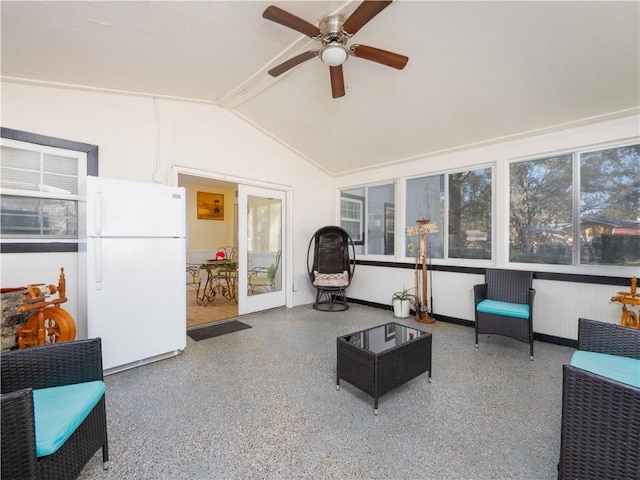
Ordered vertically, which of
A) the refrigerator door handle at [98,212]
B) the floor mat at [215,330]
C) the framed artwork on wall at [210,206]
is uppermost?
the framed artwork on wall at [210,206]

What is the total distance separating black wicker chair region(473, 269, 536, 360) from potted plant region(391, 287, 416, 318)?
1163 millimetres

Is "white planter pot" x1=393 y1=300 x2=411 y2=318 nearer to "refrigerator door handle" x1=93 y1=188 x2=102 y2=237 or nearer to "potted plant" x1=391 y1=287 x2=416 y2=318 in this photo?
"potted plant" x1=391 y1=287 x2=416 y2=318

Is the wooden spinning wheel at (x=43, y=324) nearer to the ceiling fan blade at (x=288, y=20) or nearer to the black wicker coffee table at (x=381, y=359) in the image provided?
the black wicker coffee table at (x=381, y=359)

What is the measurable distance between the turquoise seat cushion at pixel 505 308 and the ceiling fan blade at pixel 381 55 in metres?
2.57

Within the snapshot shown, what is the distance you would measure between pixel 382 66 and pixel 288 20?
4.07 feet

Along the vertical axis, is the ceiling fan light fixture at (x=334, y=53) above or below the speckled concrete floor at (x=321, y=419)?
above

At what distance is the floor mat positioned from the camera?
11.5ft

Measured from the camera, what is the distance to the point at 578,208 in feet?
10.6

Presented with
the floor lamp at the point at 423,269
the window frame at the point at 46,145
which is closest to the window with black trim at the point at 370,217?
the floor lamp at the point at 423,269

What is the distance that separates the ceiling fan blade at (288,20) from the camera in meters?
1.87

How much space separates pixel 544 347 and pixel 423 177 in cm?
271

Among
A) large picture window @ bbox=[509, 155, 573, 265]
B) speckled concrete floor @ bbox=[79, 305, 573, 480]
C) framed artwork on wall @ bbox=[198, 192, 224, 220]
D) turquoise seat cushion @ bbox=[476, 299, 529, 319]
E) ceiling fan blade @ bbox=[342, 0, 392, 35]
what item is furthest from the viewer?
framed artwork on wall @ bbox=[198, 192, 224, 220]

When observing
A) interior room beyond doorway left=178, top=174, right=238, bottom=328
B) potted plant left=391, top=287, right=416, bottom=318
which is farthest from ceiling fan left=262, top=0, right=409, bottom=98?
interior room beyond doorway left=178, top=174, right=238, bottom=328

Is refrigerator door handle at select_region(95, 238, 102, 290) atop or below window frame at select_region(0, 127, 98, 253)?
below
